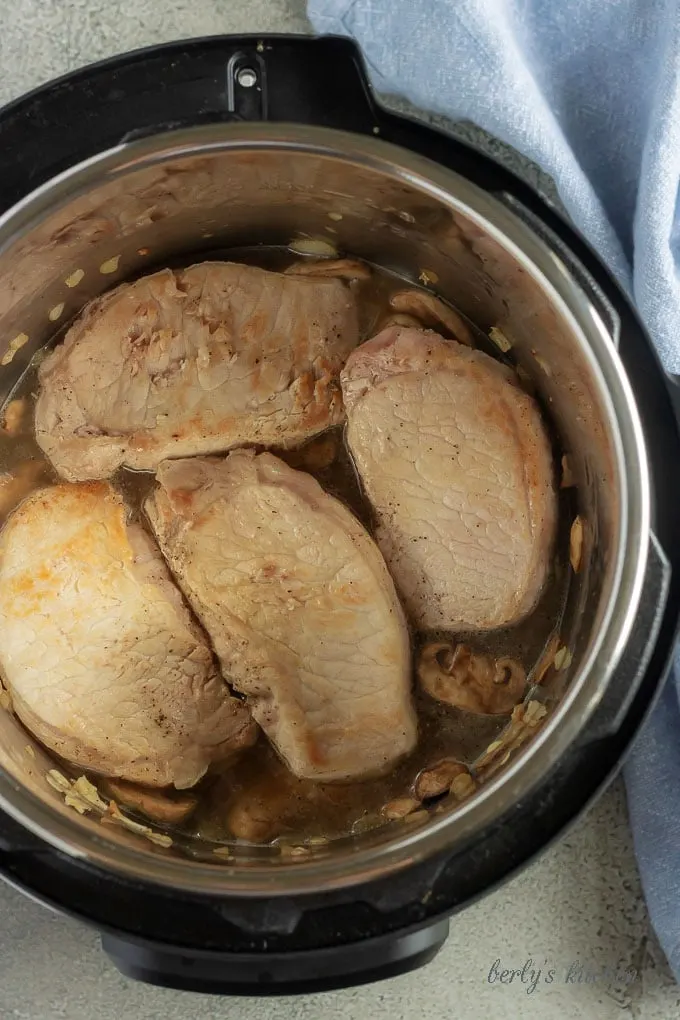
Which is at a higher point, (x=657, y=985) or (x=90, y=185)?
(x=90, y=185)

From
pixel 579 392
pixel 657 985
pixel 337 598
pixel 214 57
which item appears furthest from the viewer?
pixel 657 985

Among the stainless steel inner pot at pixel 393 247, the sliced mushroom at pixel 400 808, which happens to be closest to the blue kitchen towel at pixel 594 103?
the stainless steel inner pot at pixel 393 247

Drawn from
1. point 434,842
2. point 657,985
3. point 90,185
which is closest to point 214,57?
point 90,185

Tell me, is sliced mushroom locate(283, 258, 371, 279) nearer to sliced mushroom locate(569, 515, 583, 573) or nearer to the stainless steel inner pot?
the stainless steel inner pot

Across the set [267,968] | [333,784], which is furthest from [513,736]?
[267,968]

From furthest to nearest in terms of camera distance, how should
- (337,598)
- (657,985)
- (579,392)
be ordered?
(657,985), (337,598), (579,392)

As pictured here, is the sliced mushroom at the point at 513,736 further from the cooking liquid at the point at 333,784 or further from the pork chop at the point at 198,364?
the pork chop at the point at 198,364

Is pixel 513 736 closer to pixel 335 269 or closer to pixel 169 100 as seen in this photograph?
pixel 335 269

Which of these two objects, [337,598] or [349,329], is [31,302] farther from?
[337,598]

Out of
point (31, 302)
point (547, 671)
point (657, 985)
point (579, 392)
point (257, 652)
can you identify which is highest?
point (31, 302)
